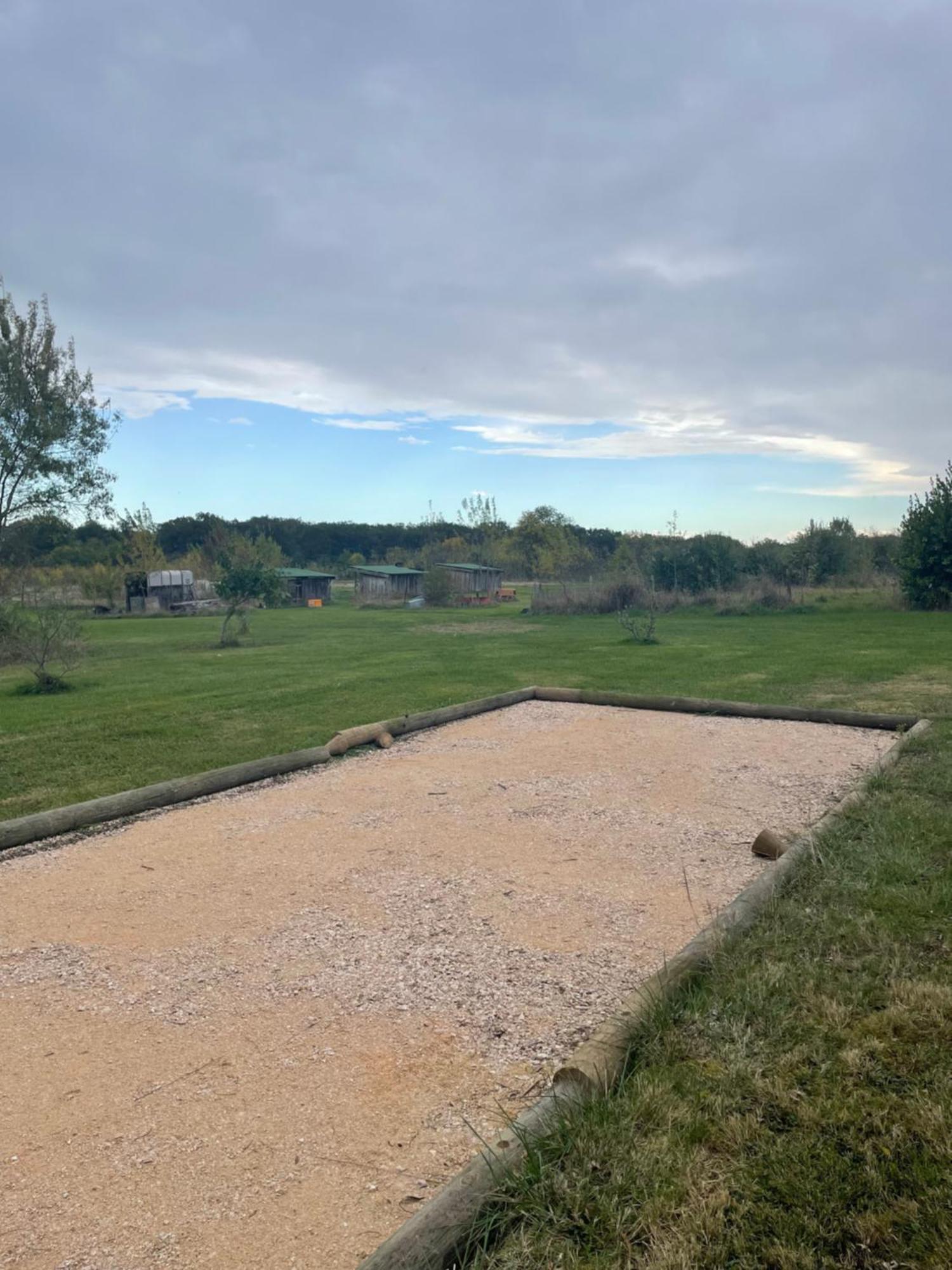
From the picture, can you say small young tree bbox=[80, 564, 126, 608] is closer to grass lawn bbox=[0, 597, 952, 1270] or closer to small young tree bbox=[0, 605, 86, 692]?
small young tree bbox=[0, 605, 86, 692]

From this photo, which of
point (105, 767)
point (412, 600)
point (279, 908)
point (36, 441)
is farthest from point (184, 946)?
point (412, 600)

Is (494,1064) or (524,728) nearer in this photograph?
(494,1064)

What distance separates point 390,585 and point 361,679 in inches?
1022

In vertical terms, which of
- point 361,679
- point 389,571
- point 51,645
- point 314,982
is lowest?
point 314,982

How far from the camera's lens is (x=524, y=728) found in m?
8.05

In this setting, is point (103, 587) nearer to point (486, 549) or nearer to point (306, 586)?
point (306, 586)

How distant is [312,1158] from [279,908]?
1770mm

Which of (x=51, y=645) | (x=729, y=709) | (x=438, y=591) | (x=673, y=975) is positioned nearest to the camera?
(x=673, y=975)

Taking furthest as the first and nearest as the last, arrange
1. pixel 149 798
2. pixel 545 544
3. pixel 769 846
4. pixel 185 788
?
1. pixel 545 544
2. pixel 185 788
3. pixel 149 798
4. pixel 769 846

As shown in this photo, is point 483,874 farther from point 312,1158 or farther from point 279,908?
point 312,1158

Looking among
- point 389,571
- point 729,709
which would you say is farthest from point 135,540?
point 729,709

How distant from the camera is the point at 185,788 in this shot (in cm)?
582

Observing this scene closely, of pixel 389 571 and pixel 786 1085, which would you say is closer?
pixel 786 1085

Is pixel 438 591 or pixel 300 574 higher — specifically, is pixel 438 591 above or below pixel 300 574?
below
